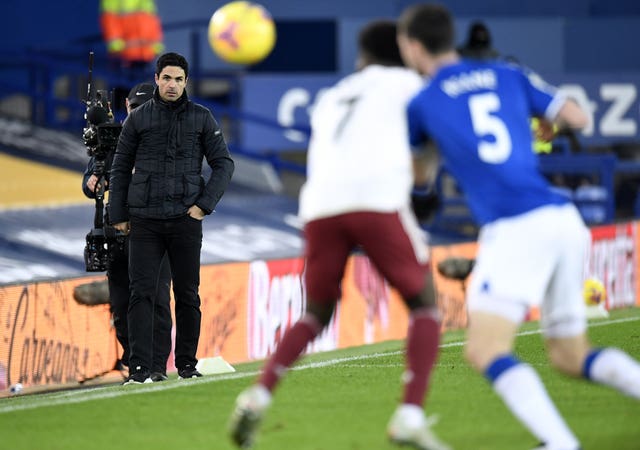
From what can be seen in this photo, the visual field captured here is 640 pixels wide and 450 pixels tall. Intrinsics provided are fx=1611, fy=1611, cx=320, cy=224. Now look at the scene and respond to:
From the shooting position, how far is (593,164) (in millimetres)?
19578

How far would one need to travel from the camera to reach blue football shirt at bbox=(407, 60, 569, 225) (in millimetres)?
5855

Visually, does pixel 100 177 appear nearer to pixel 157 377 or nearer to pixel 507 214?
pixel 157 377

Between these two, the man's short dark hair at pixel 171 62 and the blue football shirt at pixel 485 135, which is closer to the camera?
the blue football shirt at pixel 485 135

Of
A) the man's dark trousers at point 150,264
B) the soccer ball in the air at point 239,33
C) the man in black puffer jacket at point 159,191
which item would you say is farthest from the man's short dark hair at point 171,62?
the soccer ball in the air at point 239,33

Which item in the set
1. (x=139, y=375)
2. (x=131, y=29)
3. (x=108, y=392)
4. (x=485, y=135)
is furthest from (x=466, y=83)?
(x=131, y=29)

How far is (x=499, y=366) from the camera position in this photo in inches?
226

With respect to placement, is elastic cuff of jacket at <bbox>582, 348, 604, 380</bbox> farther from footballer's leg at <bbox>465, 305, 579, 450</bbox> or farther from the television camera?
the television camera

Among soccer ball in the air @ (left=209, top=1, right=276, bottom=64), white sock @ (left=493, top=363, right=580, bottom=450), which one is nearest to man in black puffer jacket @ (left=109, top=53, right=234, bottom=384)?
white sock @ (left=493, top=363, right=580, bottom=450)

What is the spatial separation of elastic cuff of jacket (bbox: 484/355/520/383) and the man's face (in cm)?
399

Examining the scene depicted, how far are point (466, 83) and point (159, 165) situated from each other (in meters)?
3.67

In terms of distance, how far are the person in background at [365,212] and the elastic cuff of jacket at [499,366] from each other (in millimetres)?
282

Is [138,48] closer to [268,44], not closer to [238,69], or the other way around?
[268,44]

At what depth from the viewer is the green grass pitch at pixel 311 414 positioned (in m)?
6.54

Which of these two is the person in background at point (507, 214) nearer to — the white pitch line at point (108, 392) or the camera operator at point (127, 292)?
the white pitch line at point (108, 392)
